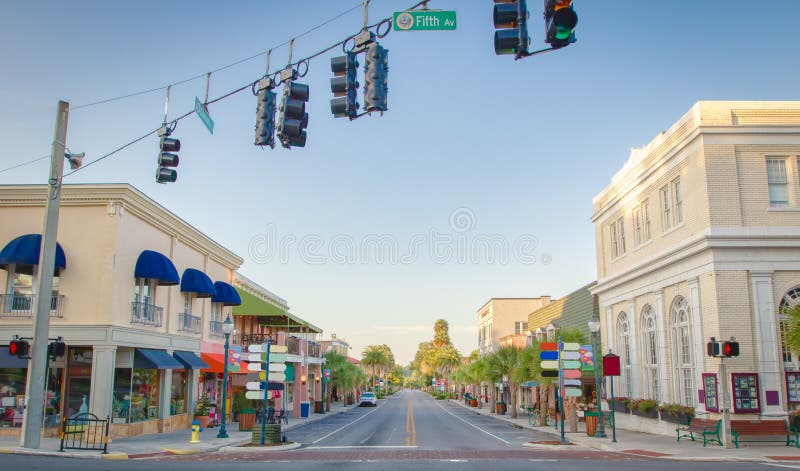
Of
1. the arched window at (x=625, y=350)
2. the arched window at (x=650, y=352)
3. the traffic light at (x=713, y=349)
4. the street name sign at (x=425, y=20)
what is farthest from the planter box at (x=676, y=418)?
the street name sign at (x=425, y=20)

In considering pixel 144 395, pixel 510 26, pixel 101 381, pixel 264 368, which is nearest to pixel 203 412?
pixel 144 395

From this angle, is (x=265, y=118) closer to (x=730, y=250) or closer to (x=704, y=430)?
(x=704, y=430)

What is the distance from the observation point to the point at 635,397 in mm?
34281

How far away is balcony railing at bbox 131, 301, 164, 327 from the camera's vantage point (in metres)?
28.1

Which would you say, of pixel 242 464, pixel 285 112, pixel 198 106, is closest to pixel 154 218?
pixel 242 464

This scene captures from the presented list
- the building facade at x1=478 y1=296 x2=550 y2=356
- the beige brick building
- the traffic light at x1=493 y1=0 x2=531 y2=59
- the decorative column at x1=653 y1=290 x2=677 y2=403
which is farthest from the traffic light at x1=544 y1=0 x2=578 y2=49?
the building facade at x1=478 y1=296 x2=550 y2=356

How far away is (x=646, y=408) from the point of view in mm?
31266

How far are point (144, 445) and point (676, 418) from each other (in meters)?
21.1

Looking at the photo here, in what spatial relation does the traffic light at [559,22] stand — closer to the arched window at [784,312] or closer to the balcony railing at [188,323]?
the arched window at [784,312]

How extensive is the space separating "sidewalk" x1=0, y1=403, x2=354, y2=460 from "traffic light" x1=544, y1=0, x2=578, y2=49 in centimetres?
1755

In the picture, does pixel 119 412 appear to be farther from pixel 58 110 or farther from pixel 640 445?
pixel 640 445

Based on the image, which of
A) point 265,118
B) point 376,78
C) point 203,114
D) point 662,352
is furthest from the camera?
point 662,352

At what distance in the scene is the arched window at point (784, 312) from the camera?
975 inches

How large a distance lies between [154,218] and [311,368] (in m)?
33.4
